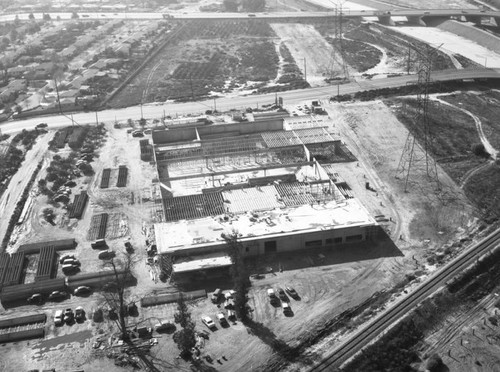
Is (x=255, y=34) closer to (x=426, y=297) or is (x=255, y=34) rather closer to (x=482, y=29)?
(x=482, y=29)

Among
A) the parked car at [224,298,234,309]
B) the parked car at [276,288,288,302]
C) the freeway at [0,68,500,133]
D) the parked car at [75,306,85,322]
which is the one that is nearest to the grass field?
the freeway at [0,68,500,133]

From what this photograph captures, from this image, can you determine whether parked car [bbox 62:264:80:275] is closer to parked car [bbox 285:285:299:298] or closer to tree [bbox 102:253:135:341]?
tree [bbox 102:253:135:341]

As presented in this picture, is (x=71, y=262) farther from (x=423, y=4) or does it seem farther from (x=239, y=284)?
(x=423, y=4)

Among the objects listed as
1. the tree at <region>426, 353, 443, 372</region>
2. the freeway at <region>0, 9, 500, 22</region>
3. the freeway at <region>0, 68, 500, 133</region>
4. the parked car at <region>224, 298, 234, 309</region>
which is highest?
the freeway at <region>0, 9, 500, 22</region>

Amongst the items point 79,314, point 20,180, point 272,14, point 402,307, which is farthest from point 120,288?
point 272,14

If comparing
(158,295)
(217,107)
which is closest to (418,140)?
(217,107)
